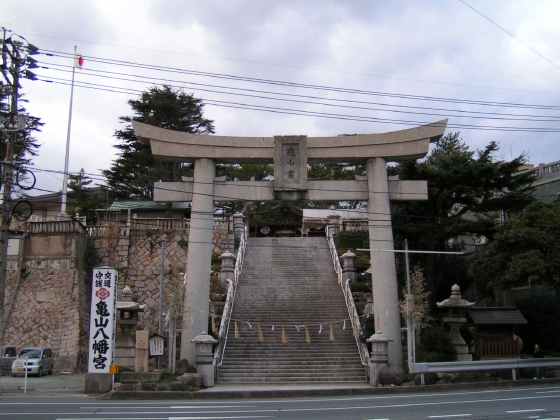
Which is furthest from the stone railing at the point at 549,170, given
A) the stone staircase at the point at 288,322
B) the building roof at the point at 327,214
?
the stone staircase at the point at 288,322

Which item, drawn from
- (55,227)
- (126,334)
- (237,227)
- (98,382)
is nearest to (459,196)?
(237,227)

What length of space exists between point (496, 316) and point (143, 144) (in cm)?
2894

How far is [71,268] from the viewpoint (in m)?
31.8

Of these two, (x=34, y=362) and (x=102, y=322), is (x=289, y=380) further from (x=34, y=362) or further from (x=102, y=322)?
(x=34, y=362)

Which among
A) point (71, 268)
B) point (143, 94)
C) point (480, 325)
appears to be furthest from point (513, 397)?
point (143, 94)

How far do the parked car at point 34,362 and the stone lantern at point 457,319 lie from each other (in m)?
17.8

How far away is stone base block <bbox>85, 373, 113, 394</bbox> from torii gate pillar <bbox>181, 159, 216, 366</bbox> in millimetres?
3656

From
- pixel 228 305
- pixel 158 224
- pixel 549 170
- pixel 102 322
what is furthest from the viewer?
pixel 549 170

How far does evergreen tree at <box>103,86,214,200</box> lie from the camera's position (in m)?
43.6

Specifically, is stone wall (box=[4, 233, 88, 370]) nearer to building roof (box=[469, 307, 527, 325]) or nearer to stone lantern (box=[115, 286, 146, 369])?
stone lantern (box=[115, 286, 146, 369])

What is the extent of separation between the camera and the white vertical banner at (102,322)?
748 inches

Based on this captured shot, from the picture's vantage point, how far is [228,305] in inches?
1008

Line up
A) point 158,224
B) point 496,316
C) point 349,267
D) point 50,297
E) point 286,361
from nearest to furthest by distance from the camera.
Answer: point 286,361 < point 496,316 < point 349,267 < point 50,297 < point 158,224

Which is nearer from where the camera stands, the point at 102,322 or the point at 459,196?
the point at 102,322
